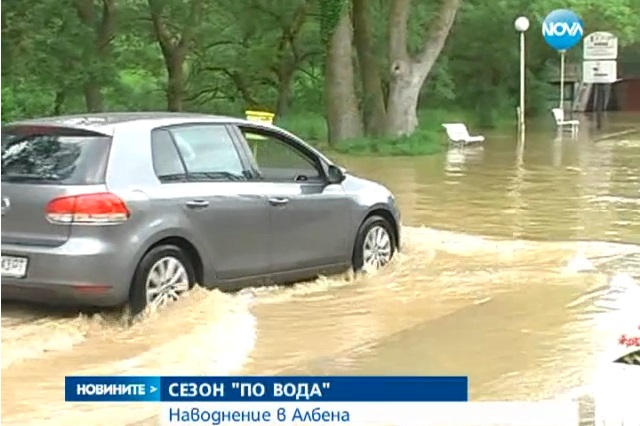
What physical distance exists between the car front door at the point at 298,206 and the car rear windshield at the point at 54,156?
4.99 feet

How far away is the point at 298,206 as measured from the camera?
1002 centimetres

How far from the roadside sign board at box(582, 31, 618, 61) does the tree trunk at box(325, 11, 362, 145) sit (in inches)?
373

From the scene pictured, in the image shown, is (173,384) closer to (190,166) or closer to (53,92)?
(190,166)

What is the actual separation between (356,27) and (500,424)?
2676 cm

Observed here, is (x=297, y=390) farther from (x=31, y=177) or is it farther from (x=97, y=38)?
(x=97, y=38)

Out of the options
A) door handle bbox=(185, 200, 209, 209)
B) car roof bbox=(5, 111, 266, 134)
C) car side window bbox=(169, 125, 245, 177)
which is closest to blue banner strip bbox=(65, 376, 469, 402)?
door handle bbox=(185, 200, 209, 209)

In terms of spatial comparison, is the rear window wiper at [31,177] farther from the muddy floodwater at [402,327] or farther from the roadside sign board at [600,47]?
the roadside sign board at [600,47]

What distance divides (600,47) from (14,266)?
30.6 m

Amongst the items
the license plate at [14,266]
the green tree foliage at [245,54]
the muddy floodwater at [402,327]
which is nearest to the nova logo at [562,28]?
the green tree foliage at [245,54]

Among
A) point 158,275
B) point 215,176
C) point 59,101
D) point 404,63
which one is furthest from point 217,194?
point 59,101

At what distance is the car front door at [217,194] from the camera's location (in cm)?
900

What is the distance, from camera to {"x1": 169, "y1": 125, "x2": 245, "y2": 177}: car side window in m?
9.23

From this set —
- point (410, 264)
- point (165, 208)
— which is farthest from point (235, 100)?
point (165, 208)

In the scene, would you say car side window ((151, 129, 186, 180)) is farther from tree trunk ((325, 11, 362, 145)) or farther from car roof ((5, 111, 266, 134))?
tree trunk ((325, 11, 362, 145))
